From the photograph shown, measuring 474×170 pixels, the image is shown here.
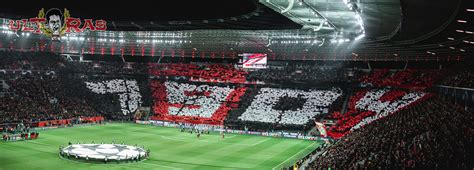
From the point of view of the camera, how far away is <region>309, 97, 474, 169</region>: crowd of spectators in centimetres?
1998

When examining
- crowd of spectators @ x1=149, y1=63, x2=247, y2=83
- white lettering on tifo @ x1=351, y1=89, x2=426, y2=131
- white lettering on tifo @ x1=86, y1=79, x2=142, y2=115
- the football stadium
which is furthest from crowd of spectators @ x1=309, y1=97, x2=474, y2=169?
white lettering on tifo @ x1=86, y1=79, x2=142, y2=115

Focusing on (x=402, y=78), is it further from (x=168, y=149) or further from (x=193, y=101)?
(x=168, y=149)

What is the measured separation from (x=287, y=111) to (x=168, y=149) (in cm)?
2787

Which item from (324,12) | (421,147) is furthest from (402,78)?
(421,147)

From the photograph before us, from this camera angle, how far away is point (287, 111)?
67.5 meters

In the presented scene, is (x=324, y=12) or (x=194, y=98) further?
(x=194, y=98)

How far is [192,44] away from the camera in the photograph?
74188 millimetres

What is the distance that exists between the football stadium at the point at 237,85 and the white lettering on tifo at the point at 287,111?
33cm

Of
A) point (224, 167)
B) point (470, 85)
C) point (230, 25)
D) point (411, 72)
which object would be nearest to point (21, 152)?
point (224, 167)

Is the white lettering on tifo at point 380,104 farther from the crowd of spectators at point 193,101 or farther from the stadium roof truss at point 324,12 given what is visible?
the crowd of spectators at point 193,101

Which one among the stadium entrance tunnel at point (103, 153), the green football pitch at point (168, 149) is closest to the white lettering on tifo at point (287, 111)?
the green football pitch at point (168, 149)

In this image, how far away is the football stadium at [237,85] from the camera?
28.6 metres

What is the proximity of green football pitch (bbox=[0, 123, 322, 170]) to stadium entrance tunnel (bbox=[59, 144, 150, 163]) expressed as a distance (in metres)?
0.69

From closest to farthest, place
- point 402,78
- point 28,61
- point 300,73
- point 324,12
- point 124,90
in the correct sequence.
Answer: point 324,12 < point 402,78 < point 28,61 < point 300,73 < point 124,90
